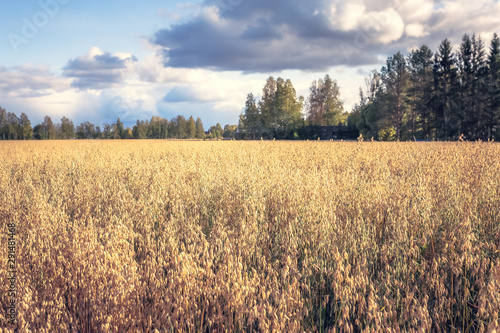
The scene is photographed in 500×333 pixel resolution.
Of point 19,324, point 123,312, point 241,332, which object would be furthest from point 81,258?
point 241,332

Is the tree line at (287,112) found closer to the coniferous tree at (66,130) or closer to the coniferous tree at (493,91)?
the coniferous tree at (493,91)

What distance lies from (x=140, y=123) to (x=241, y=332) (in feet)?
402

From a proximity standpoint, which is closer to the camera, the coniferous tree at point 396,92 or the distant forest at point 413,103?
the distant forest at point 413,103

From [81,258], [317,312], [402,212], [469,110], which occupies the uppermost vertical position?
[469,110]

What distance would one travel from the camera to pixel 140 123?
117 meters

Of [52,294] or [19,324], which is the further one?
[52,294]

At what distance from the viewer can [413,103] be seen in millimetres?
47406

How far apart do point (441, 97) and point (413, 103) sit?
3638mm

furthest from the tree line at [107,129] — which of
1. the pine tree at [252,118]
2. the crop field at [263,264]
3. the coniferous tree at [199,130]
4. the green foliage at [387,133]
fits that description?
the crop field at [263,264]

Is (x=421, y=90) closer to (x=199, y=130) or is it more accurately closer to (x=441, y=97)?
(x=441, y=97)

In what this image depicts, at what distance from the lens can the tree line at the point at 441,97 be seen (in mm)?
39938

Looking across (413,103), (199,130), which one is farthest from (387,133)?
(199,130)

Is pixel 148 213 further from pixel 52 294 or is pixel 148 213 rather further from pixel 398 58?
pixel 398 58

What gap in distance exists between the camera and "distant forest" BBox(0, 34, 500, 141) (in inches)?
1590
